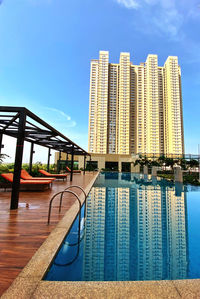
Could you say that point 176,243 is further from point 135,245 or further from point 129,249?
point 129,249

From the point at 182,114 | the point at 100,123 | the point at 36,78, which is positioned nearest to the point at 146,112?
the point at 182,114

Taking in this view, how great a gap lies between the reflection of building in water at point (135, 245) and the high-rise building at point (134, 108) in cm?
5790

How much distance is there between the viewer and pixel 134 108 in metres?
70.1

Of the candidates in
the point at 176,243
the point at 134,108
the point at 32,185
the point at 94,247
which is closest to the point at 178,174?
the point at 176,243

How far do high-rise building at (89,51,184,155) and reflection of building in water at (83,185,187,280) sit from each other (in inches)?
2280

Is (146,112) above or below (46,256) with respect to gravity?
above

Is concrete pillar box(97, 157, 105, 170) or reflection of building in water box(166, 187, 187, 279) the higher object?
concrete pillar box(97, 157, 105, 170)

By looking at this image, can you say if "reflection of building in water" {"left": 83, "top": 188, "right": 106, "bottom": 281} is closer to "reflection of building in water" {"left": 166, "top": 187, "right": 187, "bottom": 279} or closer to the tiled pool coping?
the tiled pool coping

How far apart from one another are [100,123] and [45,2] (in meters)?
47.7

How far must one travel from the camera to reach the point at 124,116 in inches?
2544

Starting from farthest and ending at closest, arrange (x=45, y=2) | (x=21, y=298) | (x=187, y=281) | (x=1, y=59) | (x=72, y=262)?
(x=1, y=59), (x=45, y=2), (x=72, y=262), (x=187, y=281), (x=21, y=298)

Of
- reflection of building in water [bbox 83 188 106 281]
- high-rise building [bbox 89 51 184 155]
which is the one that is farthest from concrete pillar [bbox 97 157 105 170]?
reflection of building in water [bbox 83 188 106 281]

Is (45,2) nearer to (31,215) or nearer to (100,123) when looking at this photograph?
(31,215)

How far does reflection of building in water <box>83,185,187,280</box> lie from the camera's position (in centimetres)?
213
